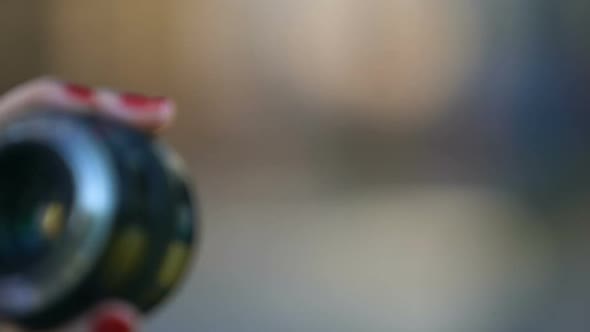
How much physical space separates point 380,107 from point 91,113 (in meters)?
1.20

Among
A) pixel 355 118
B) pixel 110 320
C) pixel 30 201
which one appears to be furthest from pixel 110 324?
pixel 355 118

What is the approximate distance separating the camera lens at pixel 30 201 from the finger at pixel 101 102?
1.1 inches

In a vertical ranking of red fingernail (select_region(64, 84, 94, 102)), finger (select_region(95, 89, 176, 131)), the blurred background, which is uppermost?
red fingernail (select_region(64, 84, 94, 102))

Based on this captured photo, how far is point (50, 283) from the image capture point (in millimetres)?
526

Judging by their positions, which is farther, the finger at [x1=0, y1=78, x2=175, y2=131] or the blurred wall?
the blurred wall

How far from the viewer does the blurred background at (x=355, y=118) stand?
1424mm

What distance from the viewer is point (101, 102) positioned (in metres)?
0.56

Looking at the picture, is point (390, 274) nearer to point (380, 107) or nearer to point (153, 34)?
point (380, 107)

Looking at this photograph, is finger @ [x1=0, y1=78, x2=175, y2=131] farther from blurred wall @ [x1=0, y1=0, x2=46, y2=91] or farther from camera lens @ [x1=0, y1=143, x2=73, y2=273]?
blurred wall @ [x1=0, y1=0, x2=46, y2=91]

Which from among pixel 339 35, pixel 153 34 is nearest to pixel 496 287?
pixel 339 35

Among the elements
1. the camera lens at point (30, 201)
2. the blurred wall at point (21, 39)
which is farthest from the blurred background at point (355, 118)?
the camera lens at point (30, 201)

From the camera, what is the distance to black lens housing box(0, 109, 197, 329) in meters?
0.52

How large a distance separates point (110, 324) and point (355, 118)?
1238 mm

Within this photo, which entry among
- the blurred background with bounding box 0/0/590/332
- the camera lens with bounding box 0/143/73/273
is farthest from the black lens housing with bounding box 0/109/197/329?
the blurred background with bounding box 0/0/590/332
